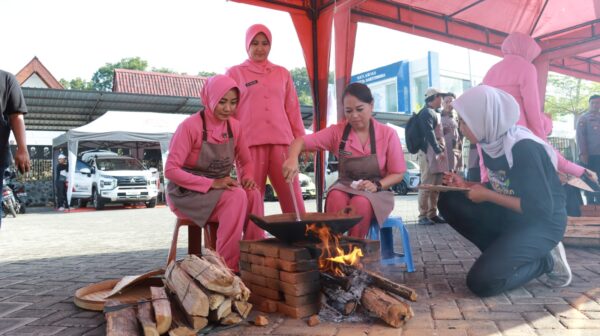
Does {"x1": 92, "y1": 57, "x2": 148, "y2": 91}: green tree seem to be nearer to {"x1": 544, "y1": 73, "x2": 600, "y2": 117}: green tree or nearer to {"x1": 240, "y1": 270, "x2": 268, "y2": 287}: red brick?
{"x1": 544, "y1": 73, "x2": 600, "y2": 117}: green tree

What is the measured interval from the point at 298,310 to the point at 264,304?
28 cm

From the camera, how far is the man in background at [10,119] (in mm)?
3459

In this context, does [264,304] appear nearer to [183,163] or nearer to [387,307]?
[387,307]

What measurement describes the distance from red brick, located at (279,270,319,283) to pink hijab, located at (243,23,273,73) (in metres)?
2.10

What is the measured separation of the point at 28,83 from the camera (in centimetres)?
2630

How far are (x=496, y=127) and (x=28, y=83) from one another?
2903cm

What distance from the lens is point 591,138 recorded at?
275 inches

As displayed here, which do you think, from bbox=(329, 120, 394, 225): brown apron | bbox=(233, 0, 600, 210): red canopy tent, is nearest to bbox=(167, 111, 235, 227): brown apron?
bbox=(329, 120, 394, 225): brown apron

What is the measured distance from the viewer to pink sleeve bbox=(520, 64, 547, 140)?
14.7ft

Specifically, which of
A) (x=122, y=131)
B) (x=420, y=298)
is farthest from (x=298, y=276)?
(x=122, y=131)

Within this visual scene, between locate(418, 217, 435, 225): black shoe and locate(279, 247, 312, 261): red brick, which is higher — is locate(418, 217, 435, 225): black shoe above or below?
below

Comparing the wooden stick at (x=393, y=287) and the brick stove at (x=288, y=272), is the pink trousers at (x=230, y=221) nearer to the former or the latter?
the brick stove at (x=288, y=272)

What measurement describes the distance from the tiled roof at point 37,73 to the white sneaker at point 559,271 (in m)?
28.7

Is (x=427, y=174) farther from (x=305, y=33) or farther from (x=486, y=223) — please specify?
(x=486, y=223)
